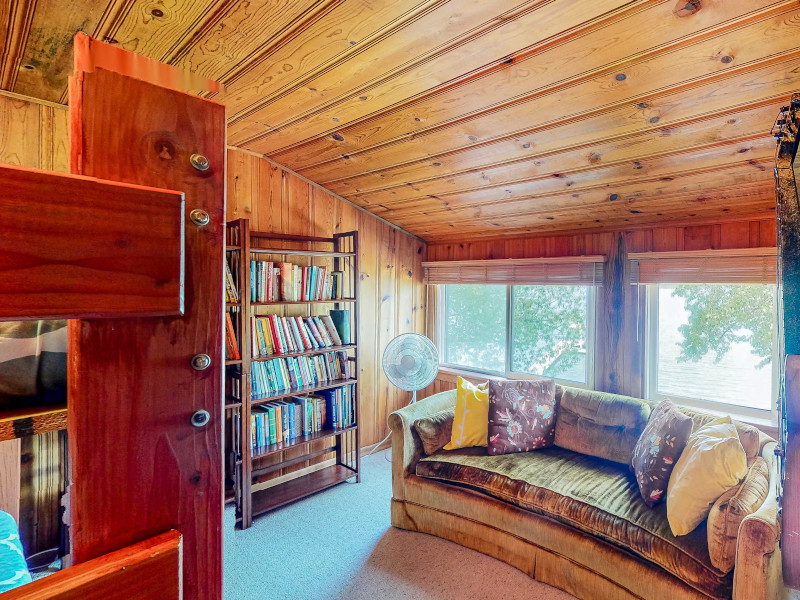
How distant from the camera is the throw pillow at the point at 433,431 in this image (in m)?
2.75

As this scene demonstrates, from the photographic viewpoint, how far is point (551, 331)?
11.5 ft

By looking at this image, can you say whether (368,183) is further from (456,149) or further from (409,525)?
(409,525)

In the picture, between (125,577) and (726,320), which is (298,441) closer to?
(125,577)

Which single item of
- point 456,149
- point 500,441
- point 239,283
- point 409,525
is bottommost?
point 409,525

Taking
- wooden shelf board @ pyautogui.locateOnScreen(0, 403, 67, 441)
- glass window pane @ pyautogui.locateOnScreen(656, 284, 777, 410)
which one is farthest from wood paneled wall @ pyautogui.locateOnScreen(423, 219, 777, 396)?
wooden shelf board @ pyautogui.locateOnScreen(0, 403, 67, 441)

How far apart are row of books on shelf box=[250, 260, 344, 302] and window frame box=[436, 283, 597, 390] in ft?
4.21

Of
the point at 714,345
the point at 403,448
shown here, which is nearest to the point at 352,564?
the point at 403,448

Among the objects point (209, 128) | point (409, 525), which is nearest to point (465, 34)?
point (209, 128)

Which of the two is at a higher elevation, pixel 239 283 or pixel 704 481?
pixel 239 283

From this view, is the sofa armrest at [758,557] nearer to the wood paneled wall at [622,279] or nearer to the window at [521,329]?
the wood paneled wall at [622,279]

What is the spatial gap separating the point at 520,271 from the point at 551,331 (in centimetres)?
55

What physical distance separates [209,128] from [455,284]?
3.61m

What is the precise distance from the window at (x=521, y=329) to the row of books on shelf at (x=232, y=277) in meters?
2.12

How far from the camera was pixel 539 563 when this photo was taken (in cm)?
218
